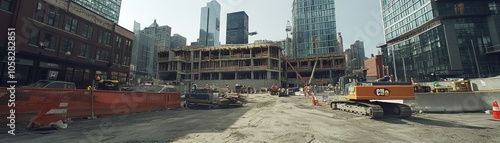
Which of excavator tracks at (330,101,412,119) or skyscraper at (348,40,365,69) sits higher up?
skyscraper at (348,40,365,69)

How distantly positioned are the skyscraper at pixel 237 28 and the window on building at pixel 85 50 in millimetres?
107927

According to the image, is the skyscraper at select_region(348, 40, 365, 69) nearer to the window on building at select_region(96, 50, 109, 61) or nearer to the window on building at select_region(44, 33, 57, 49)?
the window on building at select_region(96, 50, 109, 61)

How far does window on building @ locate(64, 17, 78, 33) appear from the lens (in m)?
23.2

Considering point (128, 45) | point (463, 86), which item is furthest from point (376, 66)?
point (128, 45)

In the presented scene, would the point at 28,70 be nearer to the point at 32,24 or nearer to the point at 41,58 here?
the point at 41,58

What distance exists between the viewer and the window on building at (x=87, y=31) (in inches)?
1002

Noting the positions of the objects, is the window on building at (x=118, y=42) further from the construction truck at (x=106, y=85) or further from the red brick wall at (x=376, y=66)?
the red brick wall at (x=376, y=66)

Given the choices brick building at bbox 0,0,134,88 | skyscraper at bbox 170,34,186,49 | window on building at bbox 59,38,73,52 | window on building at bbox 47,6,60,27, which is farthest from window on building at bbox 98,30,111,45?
skyscraper at bbox 170,34,186,49

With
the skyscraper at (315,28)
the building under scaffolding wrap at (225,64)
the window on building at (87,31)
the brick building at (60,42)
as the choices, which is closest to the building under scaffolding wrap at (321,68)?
the building under scaffolding wrap at (225,64)

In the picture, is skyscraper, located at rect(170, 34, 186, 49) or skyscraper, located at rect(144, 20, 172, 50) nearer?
skyscraper, located at rect(144, 20, 172, 50)

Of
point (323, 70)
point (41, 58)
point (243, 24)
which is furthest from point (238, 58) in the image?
point (243, 24)

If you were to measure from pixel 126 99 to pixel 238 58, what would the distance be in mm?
45159

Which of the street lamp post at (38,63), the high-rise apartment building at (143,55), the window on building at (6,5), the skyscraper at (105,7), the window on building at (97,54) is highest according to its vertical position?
the skyscraper at (105,7)

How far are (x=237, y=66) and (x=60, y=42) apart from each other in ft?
125
